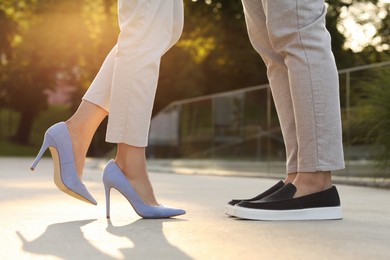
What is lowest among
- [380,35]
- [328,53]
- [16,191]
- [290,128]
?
[16,191]

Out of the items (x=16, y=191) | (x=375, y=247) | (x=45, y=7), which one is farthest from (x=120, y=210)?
(x=45, y=7)

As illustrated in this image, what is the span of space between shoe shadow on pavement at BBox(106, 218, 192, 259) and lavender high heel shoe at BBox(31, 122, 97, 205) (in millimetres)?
180

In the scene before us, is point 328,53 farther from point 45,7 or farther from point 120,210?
point 45,7

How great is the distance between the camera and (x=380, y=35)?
22.2 meters

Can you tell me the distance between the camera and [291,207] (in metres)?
2.65

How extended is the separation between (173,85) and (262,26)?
2342 centimetres

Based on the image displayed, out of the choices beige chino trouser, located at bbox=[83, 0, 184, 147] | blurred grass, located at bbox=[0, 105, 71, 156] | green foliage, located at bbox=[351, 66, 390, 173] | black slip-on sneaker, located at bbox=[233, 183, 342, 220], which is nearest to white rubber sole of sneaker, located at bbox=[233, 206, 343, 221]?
black slip-on sneaker, located at bbox=[233, 183, 342, 220]

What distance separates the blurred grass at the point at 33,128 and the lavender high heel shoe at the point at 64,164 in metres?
24.2

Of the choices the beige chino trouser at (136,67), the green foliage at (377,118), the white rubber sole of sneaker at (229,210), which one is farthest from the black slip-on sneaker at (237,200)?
the green foliage at (377,118)

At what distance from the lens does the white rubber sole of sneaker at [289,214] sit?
263 centimetres

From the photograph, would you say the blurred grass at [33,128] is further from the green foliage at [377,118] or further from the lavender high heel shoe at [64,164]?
the lavender high heel shoe at [64,164]

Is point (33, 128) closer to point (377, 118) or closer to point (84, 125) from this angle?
point (377, 118)

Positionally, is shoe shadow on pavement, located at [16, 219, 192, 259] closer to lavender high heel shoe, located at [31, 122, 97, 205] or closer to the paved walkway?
the paved walkway

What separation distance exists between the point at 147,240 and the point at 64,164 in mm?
760
